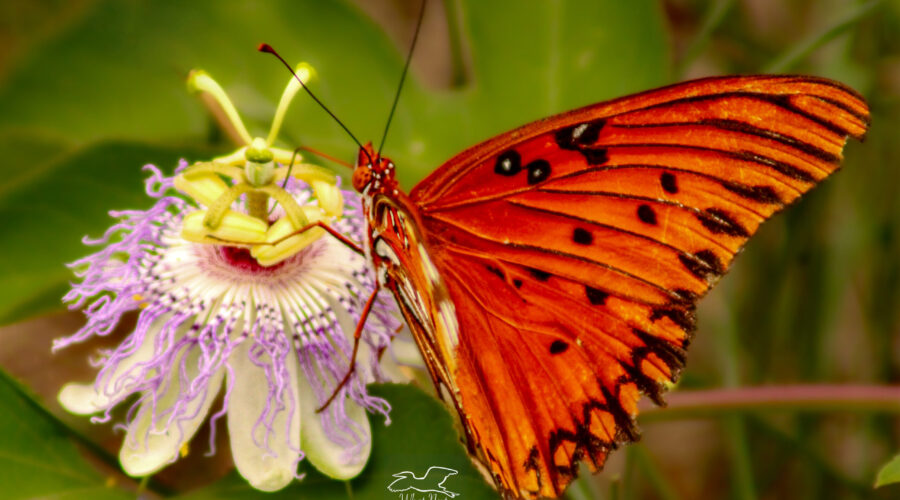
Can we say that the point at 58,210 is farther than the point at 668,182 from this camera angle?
Yes

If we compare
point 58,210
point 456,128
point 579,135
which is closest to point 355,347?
point 579,135

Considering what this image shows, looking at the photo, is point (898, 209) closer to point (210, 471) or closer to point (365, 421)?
point (365, 421)

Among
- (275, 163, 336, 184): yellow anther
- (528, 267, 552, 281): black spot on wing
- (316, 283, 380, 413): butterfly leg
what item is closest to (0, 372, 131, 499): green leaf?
(316, 283, 380, 413): butterfly leg

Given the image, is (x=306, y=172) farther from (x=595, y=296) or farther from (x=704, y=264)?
(x=704, y=264)

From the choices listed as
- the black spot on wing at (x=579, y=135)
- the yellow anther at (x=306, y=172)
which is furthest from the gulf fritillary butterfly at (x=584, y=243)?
the yellow anther at (x=306, y=172)

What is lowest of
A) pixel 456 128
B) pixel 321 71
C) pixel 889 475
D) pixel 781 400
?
pixel 889 475

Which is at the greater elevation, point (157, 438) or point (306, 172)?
point (306, 172)

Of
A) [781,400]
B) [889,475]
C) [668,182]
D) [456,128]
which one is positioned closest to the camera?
[889,475]

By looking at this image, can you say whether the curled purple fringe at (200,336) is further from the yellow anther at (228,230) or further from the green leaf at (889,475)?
the green leaf at (889,475)
